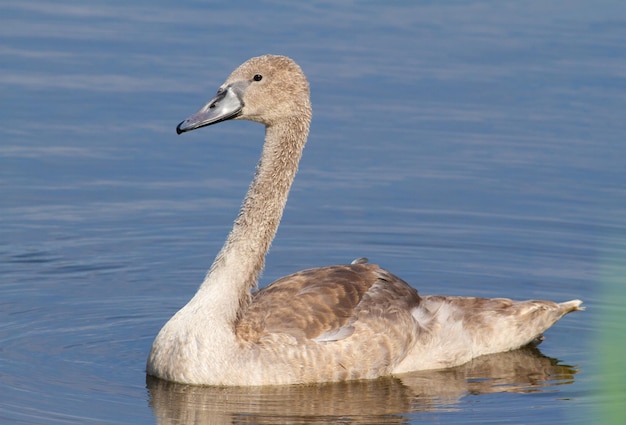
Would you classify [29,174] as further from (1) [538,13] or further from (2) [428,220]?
(1) [538,13]

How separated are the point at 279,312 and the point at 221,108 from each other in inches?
67.5

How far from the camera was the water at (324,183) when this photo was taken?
10719 millimetres

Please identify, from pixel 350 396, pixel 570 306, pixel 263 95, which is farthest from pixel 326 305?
pixel 570 306

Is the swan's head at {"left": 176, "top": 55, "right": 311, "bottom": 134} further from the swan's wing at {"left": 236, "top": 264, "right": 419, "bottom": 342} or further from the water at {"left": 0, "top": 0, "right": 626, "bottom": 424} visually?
the water at {"left": 0, "top": 0, "right": 626, "bottom": 424}

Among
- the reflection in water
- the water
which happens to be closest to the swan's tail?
the water

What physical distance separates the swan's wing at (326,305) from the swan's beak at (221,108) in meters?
1.48

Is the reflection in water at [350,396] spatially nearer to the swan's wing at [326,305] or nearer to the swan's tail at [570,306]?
the swan's wing at [326,305]

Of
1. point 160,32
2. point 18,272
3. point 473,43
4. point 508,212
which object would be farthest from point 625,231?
point 160,32

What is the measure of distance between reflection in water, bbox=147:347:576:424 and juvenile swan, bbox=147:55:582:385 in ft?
0.40

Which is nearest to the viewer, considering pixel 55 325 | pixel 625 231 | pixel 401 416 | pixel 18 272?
pixel 401 416

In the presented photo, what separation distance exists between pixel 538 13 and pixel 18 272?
32.7ft

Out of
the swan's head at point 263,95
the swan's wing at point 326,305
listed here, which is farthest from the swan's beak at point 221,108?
the swan's wing at point 326,305

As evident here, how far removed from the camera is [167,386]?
1061 cm

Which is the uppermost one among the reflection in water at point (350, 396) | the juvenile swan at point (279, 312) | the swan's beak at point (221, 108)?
the swan's beak at point (221, 108)
